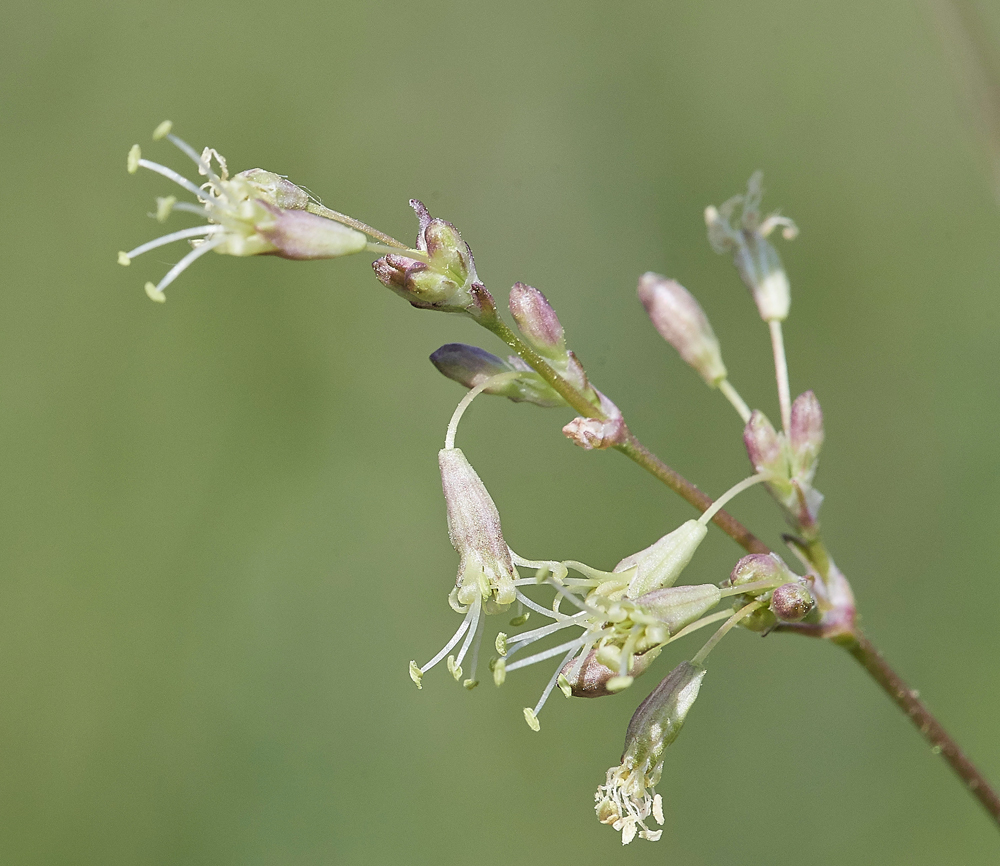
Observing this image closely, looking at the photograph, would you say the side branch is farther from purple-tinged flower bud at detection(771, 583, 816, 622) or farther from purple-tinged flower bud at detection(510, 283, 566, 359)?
purple-tinged flower bud at detection(510, 283, 566, 359)

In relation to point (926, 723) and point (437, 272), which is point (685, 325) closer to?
point (437, 272)

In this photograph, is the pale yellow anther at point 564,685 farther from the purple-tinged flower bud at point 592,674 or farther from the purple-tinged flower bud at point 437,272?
the purple-tinged flower bud at point 437,272

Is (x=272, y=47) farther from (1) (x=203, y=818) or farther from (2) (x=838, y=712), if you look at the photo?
(2) (x=838, y=712)

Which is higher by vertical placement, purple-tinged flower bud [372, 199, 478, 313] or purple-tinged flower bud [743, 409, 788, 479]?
purple-tinged flower bud [372, 199, 478, 313]

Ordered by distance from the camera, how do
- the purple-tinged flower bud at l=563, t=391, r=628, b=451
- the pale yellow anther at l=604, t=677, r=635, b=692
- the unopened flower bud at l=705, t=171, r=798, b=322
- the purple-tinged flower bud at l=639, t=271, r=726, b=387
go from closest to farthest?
the pale yellow anther at l=604, t=677, r=635, b=692 → the purple-tinged flower bud at l=563, t=391, r=628, b=451 → the purple-tinged flower bud at l=639, t=271, r=726, b=387 → the unopened flower bud at l=705, t=171, r=798, b=322

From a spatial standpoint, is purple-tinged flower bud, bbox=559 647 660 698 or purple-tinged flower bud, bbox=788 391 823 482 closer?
purple-tinged flower bud, bbox=559 647 660 698

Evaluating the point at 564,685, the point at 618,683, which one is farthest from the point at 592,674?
the point at 618,683

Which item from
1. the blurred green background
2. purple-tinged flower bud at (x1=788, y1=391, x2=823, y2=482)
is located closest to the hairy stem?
purple-tinged flower bud at (x1=788, y1=391, x2=823, y2=482)
